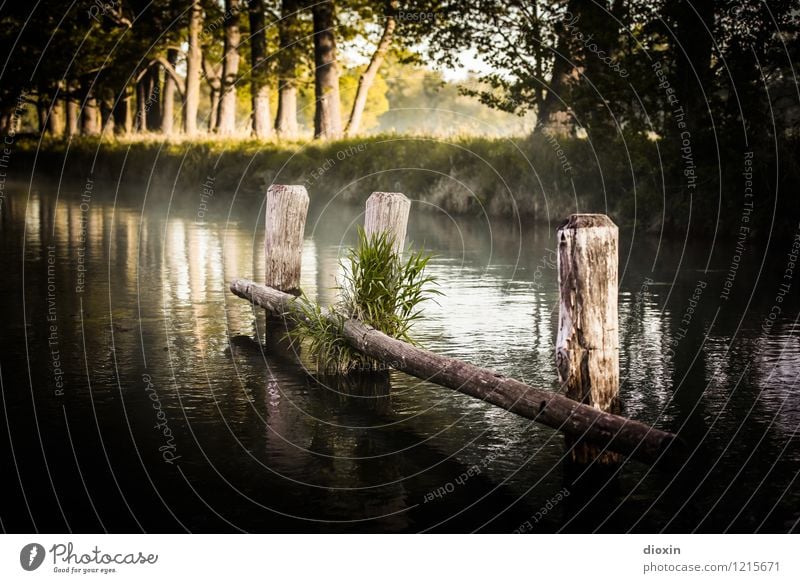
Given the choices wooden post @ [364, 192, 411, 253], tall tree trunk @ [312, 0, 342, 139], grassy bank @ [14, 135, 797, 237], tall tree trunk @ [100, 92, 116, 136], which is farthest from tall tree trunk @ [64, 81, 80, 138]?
wooden post @ [364, 192, 411, 253]

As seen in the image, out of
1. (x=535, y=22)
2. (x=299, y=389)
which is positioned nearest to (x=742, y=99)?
(x=535, y=22)

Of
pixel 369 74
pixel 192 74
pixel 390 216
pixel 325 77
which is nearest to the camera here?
pixel 390 216

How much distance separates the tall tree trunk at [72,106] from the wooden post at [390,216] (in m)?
43.2

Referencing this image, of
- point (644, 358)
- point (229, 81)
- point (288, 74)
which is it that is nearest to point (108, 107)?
point (229, 81)

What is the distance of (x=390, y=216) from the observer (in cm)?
1074

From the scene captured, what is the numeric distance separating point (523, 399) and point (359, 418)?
184 centimetres

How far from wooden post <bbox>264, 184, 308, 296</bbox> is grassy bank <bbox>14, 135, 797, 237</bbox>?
8.45 meters

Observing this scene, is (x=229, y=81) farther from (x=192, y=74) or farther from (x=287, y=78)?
(x=192, y=74)

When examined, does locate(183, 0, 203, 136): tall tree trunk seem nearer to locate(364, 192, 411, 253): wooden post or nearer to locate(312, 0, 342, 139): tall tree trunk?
locate(312, 0, 342, 139): tall tree trunk

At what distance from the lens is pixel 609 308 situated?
7027 mm

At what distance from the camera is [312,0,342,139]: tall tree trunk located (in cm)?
3906

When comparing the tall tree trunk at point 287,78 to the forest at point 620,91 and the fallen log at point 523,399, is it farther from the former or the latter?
the fallen log at point 523,399

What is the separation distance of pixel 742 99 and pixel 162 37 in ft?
111

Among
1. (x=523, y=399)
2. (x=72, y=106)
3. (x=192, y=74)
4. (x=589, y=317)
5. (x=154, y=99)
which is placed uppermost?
(x=72, y=106)
